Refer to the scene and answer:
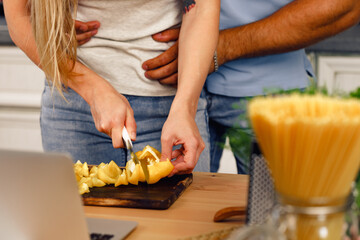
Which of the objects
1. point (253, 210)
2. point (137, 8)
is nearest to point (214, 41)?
point (137, 8)

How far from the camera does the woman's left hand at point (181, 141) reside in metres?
0.95

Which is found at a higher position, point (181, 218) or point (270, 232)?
point (270, 232)

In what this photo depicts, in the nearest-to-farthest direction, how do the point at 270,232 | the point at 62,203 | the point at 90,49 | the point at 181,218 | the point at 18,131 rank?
the point at 270,232
the point at 62,203
the point at 181,218
the point at 90,49
the point at 18,131

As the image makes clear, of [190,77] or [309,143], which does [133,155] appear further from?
[309,143]

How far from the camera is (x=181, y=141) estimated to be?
3.18 feet

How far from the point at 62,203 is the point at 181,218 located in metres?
0.27

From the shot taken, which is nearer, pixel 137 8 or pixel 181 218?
pixel 181 218

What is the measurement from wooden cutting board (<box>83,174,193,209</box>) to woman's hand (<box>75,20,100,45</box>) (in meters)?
0.48

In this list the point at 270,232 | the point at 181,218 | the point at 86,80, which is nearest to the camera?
the point at 270,232

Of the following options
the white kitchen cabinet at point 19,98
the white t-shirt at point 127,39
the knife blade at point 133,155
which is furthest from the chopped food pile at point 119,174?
the white kitchen cabinet at point 19,98

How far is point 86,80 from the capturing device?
1.11 metres

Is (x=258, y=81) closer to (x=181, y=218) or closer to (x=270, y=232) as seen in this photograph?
(x=181, y=218)

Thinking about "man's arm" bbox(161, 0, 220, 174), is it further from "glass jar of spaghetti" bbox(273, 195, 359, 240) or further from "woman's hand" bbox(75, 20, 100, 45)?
"glass jar of spaghetti" bbox(273, 195, 359, 240)

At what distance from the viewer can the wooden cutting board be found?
0.80 m
